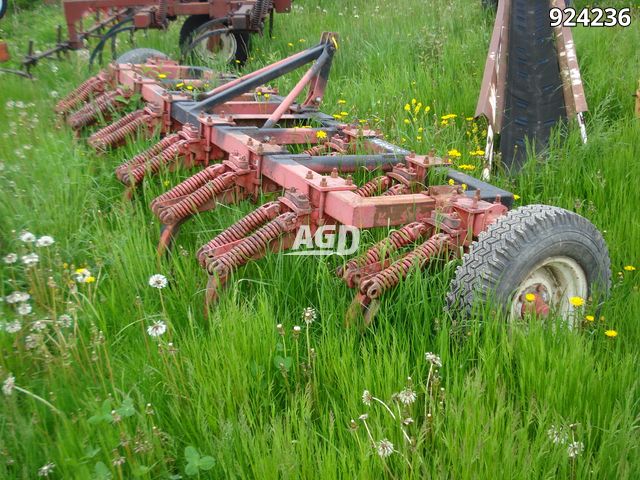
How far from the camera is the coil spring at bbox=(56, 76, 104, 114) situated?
576 cm

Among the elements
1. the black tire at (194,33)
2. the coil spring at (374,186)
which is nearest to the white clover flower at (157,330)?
the coil spring at (374,186)

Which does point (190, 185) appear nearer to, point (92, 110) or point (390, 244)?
point (390, 244)

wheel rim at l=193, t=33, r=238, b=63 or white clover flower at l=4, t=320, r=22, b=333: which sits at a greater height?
wheel rim at l=193, t=33, r=238, b=63

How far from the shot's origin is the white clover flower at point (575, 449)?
2131mm

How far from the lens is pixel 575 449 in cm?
216

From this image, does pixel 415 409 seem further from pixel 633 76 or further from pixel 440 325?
pixel 633 76

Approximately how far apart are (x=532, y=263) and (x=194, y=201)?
1713 millimetres

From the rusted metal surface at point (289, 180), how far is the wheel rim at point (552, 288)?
0.30 meters

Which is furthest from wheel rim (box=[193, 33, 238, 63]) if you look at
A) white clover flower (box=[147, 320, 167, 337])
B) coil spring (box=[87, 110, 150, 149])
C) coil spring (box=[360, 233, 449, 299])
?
white clover flower (box=[147, 320, 167, 337])

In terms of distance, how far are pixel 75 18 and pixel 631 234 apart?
5901 mm

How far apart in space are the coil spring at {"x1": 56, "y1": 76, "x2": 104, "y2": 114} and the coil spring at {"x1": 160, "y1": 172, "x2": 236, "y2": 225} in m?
2.52

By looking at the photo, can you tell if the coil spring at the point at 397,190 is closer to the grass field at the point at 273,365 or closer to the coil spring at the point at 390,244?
the grass field at the point at 273,365

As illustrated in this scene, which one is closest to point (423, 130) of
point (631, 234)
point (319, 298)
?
point (631, 234)

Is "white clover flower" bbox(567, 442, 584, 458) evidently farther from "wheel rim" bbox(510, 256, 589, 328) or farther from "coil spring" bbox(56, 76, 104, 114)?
"coil spring" bbox(56, 76, 104, 114)
